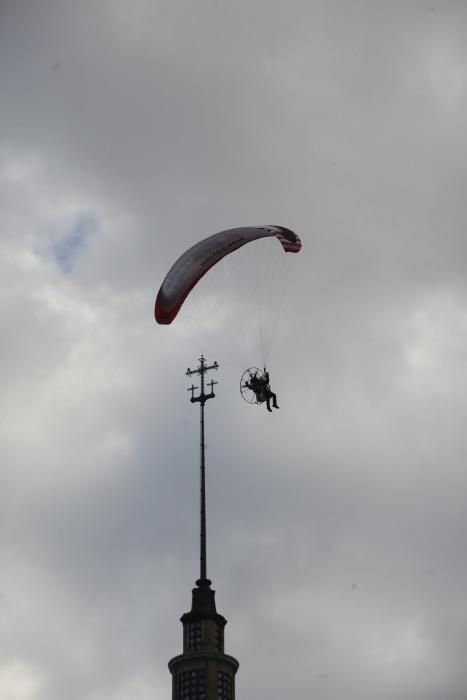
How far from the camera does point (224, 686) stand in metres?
102

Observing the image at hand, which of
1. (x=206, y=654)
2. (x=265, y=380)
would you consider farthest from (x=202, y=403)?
(x=265, y=380)

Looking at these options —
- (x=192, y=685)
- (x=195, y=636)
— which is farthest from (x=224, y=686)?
(x=195, y=636)

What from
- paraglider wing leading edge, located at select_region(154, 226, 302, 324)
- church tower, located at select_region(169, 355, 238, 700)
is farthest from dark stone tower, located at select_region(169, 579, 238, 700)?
paraglider wing leading edge, located at select_region(154, 226, 302, 324)

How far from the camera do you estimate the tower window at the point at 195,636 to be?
339 feet

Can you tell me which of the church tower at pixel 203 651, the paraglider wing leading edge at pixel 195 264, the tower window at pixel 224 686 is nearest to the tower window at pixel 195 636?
the church tower at pixel 203 651

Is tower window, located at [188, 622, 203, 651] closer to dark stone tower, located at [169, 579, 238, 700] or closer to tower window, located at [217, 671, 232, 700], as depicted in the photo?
dark stone tower, located at [169, 579, 238, 700]

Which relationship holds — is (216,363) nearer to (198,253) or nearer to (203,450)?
(203,450)

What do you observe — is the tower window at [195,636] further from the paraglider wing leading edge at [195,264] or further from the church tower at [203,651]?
the paraglider wing leading edge at [195,264]

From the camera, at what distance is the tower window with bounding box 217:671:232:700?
330 ft

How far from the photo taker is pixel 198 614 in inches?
4131

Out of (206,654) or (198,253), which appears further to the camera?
(206,654)

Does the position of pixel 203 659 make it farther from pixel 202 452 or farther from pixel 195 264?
pixel 195 264

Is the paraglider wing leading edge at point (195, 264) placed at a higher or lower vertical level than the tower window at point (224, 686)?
higher

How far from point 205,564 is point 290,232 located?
4682cm
